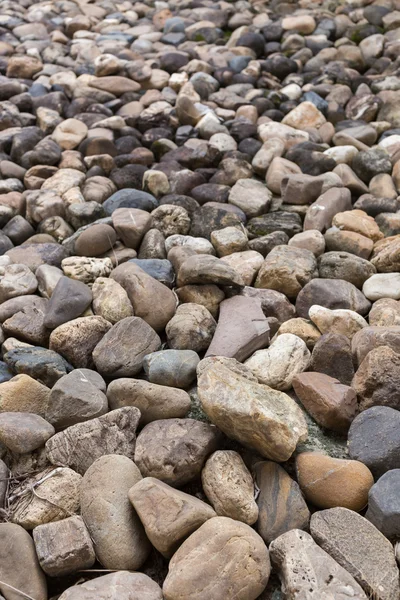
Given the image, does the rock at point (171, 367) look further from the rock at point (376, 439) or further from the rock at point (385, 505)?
the rock at point (385, 505)

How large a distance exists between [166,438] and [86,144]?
8.02 feet

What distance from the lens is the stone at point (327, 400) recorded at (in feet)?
6.63

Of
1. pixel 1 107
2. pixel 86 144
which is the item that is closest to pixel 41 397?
pixel 86 144

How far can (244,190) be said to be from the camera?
3.38m

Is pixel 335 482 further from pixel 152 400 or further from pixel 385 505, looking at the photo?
pixel 152 400

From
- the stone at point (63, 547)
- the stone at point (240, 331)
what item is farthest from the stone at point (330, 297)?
the stone at point (63, 547)

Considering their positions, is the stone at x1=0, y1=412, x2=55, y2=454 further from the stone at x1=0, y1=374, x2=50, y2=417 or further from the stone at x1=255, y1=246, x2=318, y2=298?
the stone at x1=255, y1=246, x2=318, y2=298

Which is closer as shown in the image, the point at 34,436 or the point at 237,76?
the point at 34,436

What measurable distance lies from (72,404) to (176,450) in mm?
421

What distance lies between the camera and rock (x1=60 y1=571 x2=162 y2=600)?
153 centimetres

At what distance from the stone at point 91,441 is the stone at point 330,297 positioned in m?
0.98

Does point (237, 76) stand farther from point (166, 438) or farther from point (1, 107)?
point (166, 438)

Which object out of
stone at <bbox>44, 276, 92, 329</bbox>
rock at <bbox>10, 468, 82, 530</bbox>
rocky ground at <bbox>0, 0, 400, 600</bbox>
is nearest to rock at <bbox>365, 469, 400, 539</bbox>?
rocky ground at <bbox>0, 0, 400, 600</bbox>

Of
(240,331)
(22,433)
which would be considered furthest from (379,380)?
(22,433)
